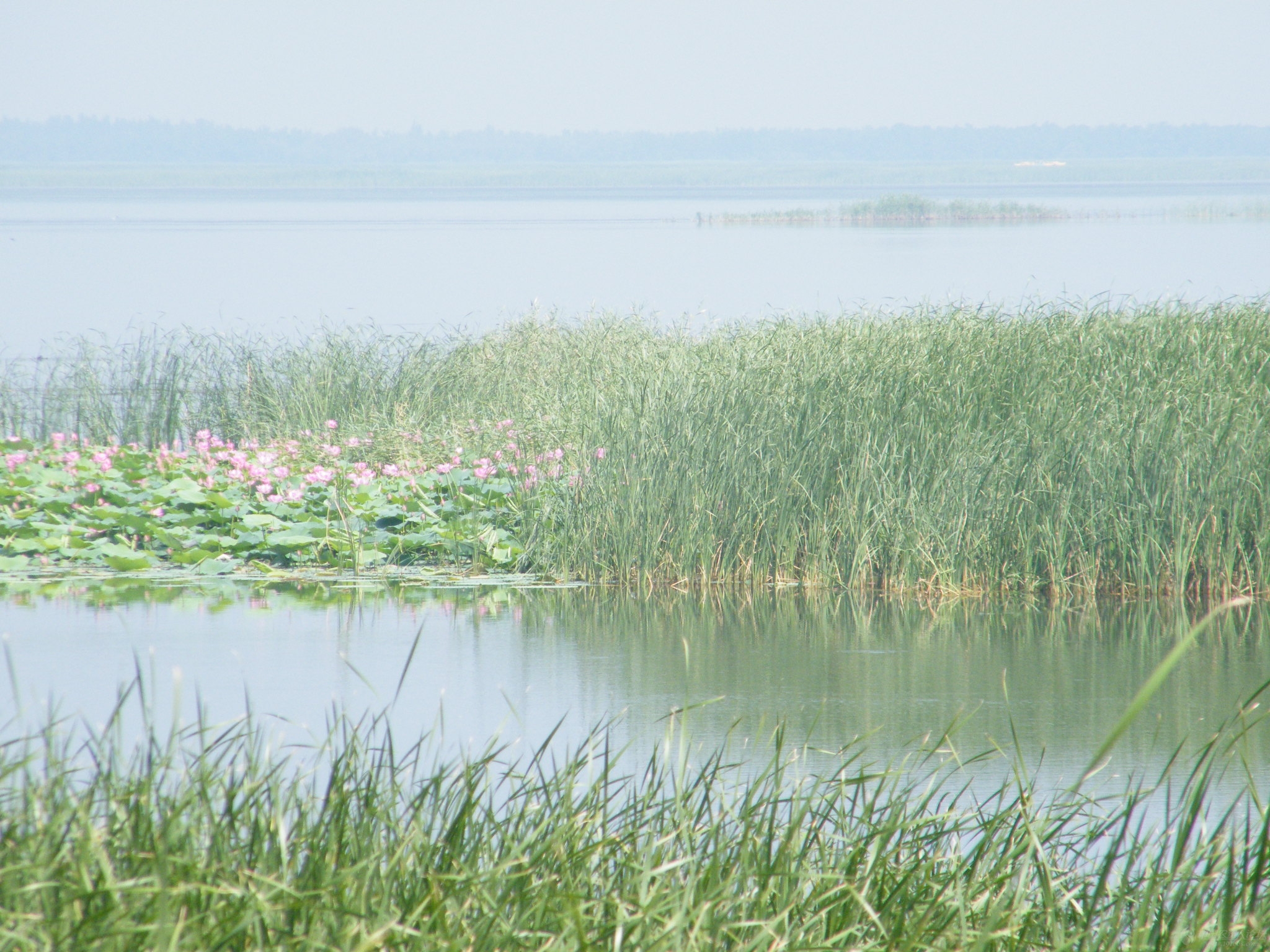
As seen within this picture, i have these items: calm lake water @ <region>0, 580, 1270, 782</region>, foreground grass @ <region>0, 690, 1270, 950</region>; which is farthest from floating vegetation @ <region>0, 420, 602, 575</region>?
foreground grass @ <region>0, 690, 1270, 950</region>

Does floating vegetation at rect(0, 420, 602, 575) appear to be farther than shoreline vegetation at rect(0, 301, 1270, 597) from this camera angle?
Yes

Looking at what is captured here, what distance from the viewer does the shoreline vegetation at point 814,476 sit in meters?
5.64

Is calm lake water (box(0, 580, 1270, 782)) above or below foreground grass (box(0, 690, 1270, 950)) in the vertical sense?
below

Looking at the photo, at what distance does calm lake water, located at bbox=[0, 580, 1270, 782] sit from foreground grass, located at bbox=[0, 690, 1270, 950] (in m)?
1.15

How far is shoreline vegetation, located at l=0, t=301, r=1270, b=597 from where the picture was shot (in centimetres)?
564

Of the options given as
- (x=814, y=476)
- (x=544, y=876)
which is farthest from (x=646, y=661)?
(x=544, y=876)

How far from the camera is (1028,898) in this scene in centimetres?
234

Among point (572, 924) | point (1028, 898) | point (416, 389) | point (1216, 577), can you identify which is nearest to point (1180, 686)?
point (1216, 577)

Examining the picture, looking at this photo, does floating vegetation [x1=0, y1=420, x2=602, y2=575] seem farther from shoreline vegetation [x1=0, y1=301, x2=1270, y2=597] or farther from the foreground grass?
the foreground grass

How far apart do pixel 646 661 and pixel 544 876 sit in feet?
8.55

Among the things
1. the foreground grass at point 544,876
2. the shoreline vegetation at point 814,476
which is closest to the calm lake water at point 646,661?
the shoreline vegetation at point 814,476

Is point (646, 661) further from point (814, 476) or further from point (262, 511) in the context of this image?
point (262, 511)

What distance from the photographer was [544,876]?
2176 millimetres

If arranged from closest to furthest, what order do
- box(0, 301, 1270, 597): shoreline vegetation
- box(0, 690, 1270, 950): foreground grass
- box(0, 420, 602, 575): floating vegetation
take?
1. box(0, 690, 1270, 950): foreground grass
2. box(0, 301, 1270, 597): shoreline vegetation
3. box(0, 420, 602, 575): floating vegetation
